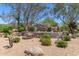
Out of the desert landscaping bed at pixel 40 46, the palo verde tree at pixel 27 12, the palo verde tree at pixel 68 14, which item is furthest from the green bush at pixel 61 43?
the palo verde tree at pixel 27 12

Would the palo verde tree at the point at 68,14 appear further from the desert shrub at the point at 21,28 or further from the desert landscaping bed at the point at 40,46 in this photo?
the desert shrub at the point at 21,28

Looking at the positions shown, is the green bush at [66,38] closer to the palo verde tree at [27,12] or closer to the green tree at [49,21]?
the green tree at [49,21]

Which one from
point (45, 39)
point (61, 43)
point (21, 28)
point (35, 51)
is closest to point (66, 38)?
point (61, 43)

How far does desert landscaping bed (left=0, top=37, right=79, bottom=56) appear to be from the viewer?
18.6 feet

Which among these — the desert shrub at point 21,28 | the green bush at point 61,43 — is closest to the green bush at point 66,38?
the green bush at point 61,43

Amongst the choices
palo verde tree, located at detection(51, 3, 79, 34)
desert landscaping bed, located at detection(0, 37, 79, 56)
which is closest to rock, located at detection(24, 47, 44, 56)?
desert landscaping bed, located at detection(0, 37, 79, 56)

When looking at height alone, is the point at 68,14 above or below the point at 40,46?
above

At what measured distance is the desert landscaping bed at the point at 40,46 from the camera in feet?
18.6

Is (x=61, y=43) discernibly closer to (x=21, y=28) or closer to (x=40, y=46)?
(x=40, y=46)

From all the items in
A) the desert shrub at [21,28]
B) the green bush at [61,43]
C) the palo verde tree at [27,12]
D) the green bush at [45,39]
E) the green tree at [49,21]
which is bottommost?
the green bush at [61,43]

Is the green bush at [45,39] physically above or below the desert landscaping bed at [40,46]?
above

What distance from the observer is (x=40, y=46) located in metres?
5.67

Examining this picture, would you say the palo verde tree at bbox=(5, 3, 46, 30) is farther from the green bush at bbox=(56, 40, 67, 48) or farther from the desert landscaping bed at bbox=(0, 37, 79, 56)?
the green bush at bbox=(56, 40, 67, 48)

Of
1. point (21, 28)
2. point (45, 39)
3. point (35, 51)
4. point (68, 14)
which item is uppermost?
point (68, 14)
